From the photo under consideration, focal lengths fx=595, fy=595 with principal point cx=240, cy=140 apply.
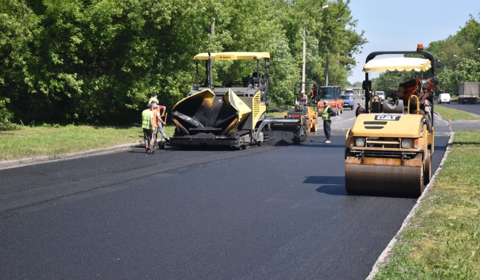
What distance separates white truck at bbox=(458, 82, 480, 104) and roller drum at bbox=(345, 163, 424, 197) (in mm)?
79418

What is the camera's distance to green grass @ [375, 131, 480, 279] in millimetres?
5969

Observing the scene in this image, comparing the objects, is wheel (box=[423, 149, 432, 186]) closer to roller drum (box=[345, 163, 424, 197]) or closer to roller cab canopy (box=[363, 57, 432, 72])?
roller drum (box=[345, 163, 424, 197])

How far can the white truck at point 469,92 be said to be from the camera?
8375 cm

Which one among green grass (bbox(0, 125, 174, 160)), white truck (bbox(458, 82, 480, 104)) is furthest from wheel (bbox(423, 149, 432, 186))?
white truck (bbox(458, 82, 480, 104))

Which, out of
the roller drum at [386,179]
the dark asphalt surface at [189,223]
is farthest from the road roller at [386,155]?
the dark asphalt surface at [189,223]

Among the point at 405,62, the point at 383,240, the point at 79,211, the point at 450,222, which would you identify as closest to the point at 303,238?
the point at 383,240

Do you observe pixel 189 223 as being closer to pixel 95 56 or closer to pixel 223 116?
pixel 223 116

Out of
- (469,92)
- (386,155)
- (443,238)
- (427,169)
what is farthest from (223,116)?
(469,92)

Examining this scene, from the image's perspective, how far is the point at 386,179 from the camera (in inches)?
411

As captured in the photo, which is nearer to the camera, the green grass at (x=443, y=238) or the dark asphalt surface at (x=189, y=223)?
the green grass at (x=443, y=238)

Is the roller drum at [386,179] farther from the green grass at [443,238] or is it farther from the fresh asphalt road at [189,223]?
the green grass at [443,238]

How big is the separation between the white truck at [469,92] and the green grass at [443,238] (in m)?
77.5

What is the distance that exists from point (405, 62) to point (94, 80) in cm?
1846

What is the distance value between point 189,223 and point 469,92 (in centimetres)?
8372
